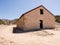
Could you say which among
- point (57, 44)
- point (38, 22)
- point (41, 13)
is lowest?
point (57, 44)

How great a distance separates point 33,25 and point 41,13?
300 centimetres

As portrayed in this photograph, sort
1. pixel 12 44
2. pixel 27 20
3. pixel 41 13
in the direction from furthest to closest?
pixel 41 13, pixel 27 20, pixel 12 44

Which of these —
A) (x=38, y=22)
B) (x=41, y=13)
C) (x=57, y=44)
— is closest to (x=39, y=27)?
(x=38, y=22)

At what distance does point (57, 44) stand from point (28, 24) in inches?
528

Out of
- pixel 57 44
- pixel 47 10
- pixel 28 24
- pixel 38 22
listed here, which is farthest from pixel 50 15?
pixel 57 44

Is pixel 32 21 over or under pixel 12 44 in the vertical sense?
over

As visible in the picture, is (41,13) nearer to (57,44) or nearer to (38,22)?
(38,22)

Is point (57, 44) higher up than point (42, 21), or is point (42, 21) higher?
point (42, 21)

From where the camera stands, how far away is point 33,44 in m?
12.0

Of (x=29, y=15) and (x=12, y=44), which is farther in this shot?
(x=29, y=15)

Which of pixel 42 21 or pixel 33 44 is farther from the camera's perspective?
pixel 42 21

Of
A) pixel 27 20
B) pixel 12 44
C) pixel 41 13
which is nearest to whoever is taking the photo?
pixel 12 44

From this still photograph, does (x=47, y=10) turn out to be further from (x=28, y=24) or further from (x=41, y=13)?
(x=28, y=24)

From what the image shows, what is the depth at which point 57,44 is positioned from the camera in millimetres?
12188
